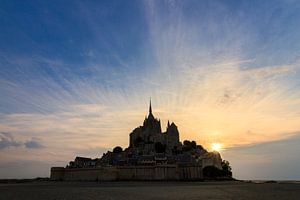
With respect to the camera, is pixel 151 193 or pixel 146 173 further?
pixel 146 173

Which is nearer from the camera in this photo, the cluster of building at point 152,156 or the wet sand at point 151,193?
the wet sand at point 151,193

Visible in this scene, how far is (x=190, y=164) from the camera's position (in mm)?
88188

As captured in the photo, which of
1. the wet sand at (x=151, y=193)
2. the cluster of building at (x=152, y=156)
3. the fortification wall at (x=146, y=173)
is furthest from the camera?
the cluster of building at (x=152, y=156)

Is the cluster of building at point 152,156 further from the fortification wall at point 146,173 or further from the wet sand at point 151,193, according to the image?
the wet sand at point 151,193

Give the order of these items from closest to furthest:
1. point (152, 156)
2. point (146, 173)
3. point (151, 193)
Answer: point (151, 193), point (146, 173), point (152, 156)

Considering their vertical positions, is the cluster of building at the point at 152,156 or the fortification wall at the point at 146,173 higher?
the cluster of building at the point at 152,156

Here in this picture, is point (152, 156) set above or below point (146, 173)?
above

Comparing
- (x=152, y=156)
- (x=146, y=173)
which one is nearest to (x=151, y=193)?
(x=146, y=173)

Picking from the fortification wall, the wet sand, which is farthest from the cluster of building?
the wet sand

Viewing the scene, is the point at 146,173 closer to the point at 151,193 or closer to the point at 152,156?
the point at 152,156

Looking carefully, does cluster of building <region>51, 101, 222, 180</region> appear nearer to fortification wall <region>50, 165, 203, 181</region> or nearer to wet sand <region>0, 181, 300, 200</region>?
fortification wall <region>50, 165, 203, 181</region>

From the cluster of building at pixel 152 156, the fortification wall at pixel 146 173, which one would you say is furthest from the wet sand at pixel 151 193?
the cluster of building at pixel 152 156

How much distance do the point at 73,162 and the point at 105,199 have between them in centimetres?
8768

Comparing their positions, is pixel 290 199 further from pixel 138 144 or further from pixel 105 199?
pixel 138 144
